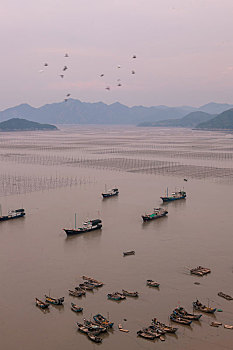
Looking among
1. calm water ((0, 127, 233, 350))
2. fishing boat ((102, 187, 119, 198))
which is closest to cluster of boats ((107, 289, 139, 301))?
calm water ((0, 127, 233, 350))

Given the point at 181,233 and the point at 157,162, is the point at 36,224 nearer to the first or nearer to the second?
the point at 181,233

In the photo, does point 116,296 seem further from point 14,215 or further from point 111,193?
point 111,193

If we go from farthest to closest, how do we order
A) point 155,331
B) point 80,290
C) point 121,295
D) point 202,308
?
point 80,290
point 121,295
point 202,308
point 155,331

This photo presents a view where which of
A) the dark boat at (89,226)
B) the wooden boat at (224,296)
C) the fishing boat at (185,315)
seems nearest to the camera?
the fishing boat at (185,315)

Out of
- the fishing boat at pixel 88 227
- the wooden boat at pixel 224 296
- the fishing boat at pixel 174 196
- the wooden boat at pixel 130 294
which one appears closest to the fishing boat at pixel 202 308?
the wooden boat at pixel 224 296

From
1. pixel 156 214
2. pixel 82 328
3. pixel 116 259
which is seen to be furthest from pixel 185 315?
pixel 156 214

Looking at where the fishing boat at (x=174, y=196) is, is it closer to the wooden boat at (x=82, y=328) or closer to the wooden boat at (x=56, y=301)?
the wooden boat at (x=56, y=301)

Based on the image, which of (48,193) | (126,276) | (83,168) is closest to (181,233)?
(126,276)
